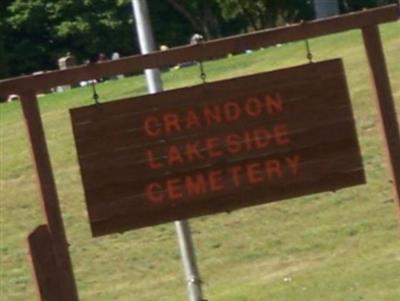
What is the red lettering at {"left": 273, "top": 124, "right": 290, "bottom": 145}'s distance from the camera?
12.3m

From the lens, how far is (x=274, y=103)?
40.4 ft

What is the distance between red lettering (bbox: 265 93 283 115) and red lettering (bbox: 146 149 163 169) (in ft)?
2.84

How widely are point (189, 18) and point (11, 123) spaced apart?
107 feet

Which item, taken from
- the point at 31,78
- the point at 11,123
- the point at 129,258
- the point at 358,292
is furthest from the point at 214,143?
the point at 11,123

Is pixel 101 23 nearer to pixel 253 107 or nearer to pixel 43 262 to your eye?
pixel 253 107

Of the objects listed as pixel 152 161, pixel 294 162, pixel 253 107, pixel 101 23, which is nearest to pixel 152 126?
pixel 152 161

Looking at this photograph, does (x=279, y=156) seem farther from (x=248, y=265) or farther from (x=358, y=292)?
(x=248, y=265)

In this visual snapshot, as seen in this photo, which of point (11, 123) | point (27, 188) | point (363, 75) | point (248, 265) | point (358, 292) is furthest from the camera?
point (11, 123)

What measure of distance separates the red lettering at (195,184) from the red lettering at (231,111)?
453 millimetres

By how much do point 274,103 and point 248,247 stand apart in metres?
7.24

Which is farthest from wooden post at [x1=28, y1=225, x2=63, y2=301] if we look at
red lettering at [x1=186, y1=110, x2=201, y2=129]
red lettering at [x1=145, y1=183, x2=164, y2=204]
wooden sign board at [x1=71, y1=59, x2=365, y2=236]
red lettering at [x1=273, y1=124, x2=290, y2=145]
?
red lettering at [x1=273, y1=124, x2=290, y2=145]

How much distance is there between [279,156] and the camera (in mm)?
12344

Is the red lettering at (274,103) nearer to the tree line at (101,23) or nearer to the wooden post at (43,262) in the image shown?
the wooden post at (43,262)

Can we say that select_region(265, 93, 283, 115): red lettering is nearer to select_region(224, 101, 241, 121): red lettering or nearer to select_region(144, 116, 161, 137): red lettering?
select_region(224, 101, 241, 121): red lettering
